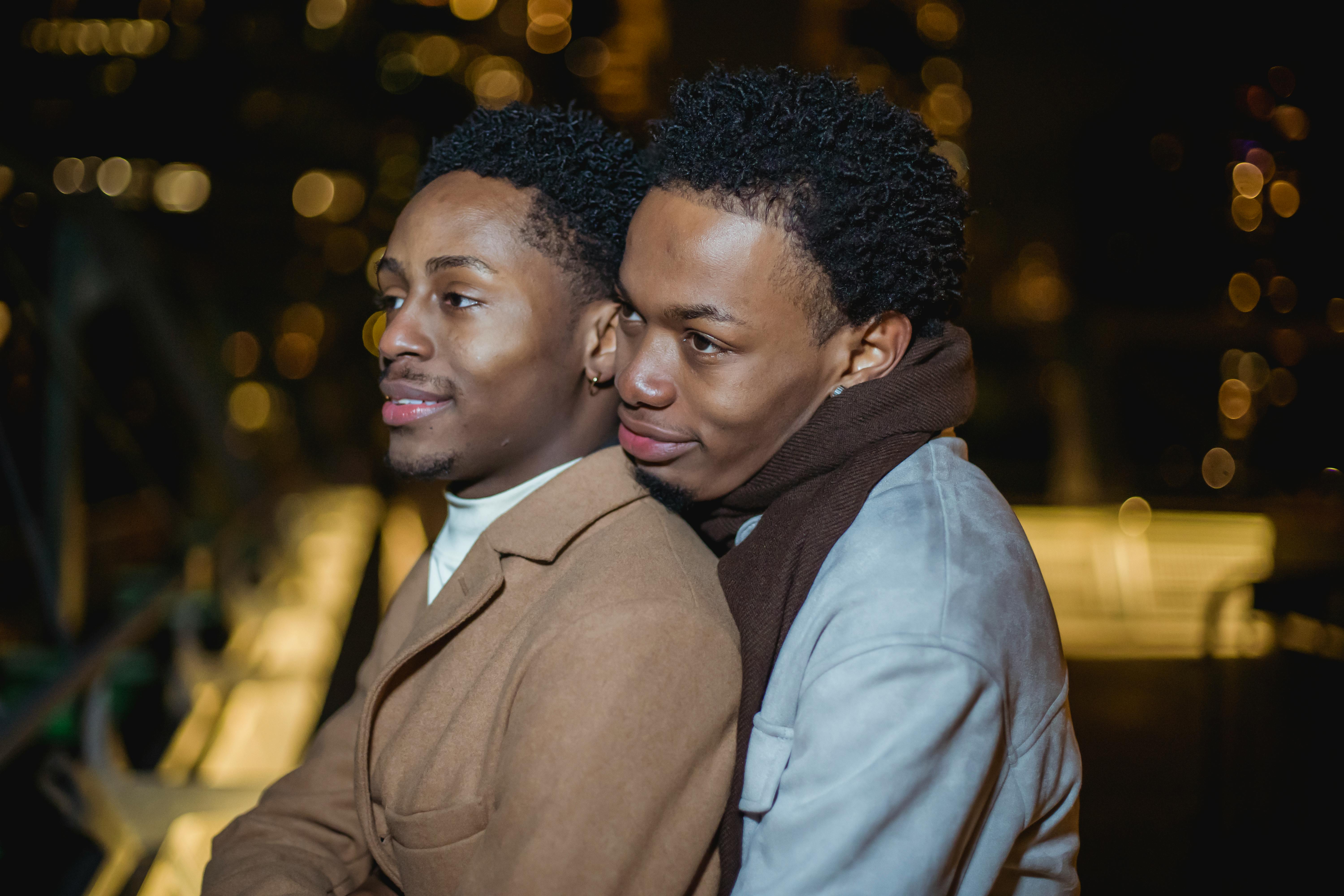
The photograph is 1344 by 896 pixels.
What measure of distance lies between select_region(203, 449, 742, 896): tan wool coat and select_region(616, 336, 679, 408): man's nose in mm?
148

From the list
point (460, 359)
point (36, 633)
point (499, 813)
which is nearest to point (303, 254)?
point (36, 633)

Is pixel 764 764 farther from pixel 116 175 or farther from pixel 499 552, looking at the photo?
pixel 116 175

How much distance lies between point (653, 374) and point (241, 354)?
6.66 metres

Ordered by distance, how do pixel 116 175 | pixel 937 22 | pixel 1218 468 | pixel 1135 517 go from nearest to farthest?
pixel 1135 517, pixel 1218 468, pixel 116 175, pixel 937 22

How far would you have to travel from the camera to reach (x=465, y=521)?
1.55 metres

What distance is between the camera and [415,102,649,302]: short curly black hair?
4.92ft

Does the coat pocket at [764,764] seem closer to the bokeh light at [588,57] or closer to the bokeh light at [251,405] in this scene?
the bokeh light at [251,405]

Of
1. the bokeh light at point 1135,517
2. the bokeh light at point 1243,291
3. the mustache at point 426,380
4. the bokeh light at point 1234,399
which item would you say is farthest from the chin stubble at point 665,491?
the bokeh light at point 1243,291

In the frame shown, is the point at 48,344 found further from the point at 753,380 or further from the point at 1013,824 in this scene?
the point at 1013,824

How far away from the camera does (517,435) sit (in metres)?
1.50

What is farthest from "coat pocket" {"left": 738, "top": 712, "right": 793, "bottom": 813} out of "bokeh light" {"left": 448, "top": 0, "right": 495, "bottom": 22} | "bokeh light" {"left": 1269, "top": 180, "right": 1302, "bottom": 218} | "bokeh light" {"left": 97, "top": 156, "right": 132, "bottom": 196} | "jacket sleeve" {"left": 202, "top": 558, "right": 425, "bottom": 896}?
"bokeh light" {"left": 448, "top": 0, "right": 495, "bottom": 22}

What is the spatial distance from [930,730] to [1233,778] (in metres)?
2.95

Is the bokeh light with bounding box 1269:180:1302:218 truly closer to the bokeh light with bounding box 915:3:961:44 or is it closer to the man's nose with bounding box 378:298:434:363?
the bokeh light with bounding box 915:3:961:44

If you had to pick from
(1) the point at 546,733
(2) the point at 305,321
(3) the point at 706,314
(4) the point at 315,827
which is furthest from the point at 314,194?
(1) the point at 546,733
